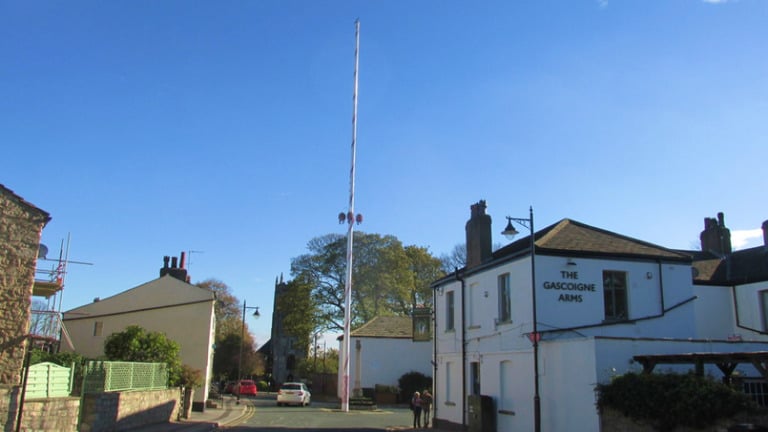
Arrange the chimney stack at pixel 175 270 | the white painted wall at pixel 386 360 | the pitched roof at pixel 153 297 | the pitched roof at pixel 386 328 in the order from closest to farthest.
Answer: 1. the pitched roof at pixel 153 297
2. the chimney stack at pixel 175 270
3. the white painted wall at pixel 386 360
4. the pitched roof at pixel 386 328

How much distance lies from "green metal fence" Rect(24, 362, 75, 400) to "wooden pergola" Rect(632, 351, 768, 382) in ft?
48.4

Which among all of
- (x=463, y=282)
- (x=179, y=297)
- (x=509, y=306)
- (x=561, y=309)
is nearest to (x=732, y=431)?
(x=561, y=309)

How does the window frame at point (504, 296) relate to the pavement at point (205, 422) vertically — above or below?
above

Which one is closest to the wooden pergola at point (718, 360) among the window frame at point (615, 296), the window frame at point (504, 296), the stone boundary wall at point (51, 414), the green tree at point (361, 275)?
the window frame at point (615, 296)

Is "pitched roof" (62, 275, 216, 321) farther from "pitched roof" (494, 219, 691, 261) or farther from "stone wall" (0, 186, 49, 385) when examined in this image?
"pitched roof" (494, 219, 691, 261)

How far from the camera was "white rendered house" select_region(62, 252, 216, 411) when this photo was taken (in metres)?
32.4

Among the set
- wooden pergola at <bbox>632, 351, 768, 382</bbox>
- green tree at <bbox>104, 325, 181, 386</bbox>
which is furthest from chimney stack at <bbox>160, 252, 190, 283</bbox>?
wooden pergola at <bbox>632, 351, 768, 382</bbox>

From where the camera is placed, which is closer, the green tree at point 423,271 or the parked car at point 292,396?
the parked car at point 292,396

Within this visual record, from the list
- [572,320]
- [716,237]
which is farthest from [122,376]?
[716,237]

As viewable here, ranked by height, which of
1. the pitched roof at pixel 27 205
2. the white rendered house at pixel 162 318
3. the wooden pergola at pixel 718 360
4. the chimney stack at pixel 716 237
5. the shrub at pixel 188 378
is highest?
the chimney stack at pixel 716 237

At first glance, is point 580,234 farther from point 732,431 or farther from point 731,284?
point 732,431

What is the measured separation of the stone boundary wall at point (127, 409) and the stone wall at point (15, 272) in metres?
2.58

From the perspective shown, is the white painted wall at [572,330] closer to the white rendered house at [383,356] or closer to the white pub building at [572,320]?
the white pub building at [572,320]

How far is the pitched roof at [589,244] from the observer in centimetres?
2030
